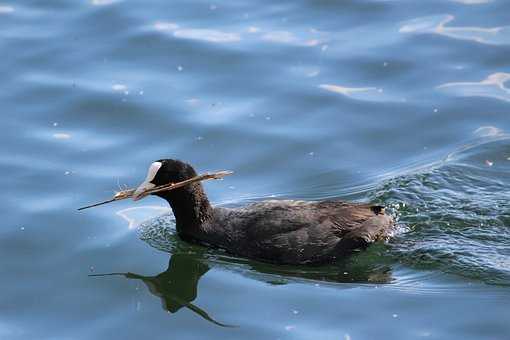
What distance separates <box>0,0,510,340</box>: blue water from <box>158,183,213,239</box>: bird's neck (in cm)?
17

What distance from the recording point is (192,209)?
34.2 ft

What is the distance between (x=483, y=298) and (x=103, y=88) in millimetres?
5703

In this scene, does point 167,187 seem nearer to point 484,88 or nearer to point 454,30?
point 484,88

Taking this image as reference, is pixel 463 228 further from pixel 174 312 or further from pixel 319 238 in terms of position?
pixel 174 312

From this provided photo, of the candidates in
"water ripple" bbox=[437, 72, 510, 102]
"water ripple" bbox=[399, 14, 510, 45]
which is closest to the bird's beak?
"water ripple" bbox=[437, 72, 510, 102]

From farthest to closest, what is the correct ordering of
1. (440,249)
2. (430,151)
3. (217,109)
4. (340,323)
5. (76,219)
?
(217,109) → (430,151) → (76,219) → (440,249) → (340,323)

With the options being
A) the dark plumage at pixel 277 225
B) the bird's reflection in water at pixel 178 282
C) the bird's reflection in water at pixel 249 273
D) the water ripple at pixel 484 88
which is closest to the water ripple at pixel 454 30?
the water ripple at pixel 484 88

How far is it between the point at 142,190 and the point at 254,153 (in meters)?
1.82

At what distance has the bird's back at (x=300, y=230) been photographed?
999 cm

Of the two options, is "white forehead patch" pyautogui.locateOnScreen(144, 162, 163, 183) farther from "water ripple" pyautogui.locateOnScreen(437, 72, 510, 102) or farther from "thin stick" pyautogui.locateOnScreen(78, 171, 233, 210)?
"water ripple" pyautogui.locateOnScreen(437, 72, 510, 102)

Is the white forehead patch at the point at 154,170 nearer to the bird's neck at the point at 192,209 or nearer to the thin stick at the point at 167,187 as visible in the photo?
the thin stick at the point at 167,187

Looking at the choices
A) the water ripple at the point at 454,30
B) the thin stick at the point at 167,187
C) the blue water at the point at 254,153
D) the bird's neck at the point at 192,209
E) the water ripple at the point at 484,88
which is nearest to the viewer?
the blue water at the point at 254,153

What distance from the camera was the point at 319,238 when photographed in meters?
10.0

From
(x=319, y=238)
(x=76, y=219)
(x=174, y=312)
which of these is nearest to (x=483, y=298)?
(x=319, y=238)
